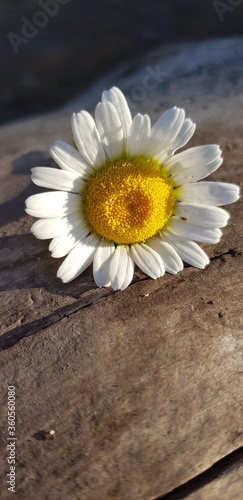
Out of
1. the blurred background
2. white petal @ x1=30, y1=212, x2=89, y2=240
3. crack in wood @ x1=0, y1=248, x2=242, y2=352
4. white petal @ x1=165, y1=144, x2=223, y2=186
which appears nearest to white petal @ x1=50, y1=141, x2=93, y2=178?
white petal @ x1=30, y1=212, x2=89, y2=240

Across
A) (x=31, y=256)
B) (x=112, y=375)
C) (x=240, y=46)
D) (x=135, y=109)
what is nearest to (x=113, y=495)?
(x=112, y=375)

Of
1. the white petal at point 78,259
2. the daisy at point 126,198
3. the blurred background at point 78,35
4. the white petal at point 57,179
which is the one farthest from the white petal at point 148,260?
the blurred background at point 78,35

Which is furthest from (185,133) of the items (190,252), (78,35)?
(78,35)

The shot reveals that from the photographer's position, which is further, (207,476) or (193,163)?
(193,163)

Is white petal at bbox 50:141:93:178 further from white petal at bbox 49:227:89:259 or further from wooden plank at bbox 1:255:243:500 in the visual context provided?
wooden plank at bbox 1:255:243:500

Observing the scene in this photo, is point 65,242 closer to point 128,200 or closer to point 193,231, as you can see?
point 128,200
